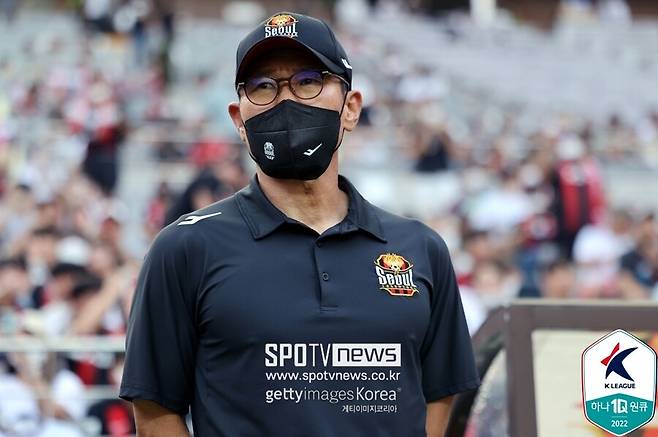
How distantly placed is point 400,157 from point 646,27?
1977 cm

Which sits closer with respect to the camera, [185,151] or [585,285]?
[585,285]

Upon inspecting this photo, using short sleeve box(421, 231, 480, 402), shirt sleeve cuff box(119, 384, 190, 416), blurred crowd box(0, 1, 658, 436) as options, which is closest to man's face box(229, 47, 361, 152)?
short sleeve box(421, 231, 480, 402)

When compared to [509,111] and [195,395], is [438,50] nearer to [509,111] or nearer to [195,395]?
[509,111]

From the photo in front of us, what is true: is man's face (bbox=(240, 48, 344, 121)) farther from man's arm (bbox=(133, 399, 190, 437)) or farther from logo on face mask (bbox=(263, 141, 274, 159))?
man's arm (bbox=(133, 399, 190, 437))

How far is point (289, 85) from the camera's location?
2.77 m

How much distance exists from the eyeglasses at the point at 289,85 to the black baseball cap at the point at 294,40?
0.11 feet

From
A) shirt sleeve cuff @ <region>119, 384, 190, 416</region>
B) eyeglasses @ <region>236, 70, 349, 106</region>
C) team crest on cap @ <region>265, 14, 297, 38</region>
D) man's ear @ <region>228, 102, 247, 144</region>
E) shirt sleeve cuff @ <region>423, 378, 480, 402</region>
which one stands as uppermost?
team crest on cap @ <region>265, 14, 297, 38</region>

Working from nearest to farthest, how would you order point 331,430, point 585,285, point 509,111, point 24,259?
1. point 331,430
2. point 24,259
3. point 585,285
4. point 509,111

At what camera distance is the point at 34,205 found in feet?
35.8

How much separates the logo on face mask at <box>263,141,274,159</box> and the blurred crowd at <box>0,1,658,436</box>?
117 centimetres

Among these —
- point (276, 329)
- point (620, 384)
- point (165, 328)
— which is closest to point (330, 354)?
point (276, 329)

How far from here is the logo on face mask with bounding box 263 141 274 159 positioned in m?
2.76

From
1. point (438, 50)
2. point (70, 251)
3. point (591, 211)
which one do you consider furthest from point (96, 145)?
point (438, 50)

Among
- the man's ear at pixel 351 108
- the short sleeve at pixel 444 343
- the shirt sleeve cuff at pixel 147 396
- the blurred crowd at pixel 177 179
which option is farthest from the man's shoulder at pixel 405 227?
the blurred crowd at pixel 177 179
